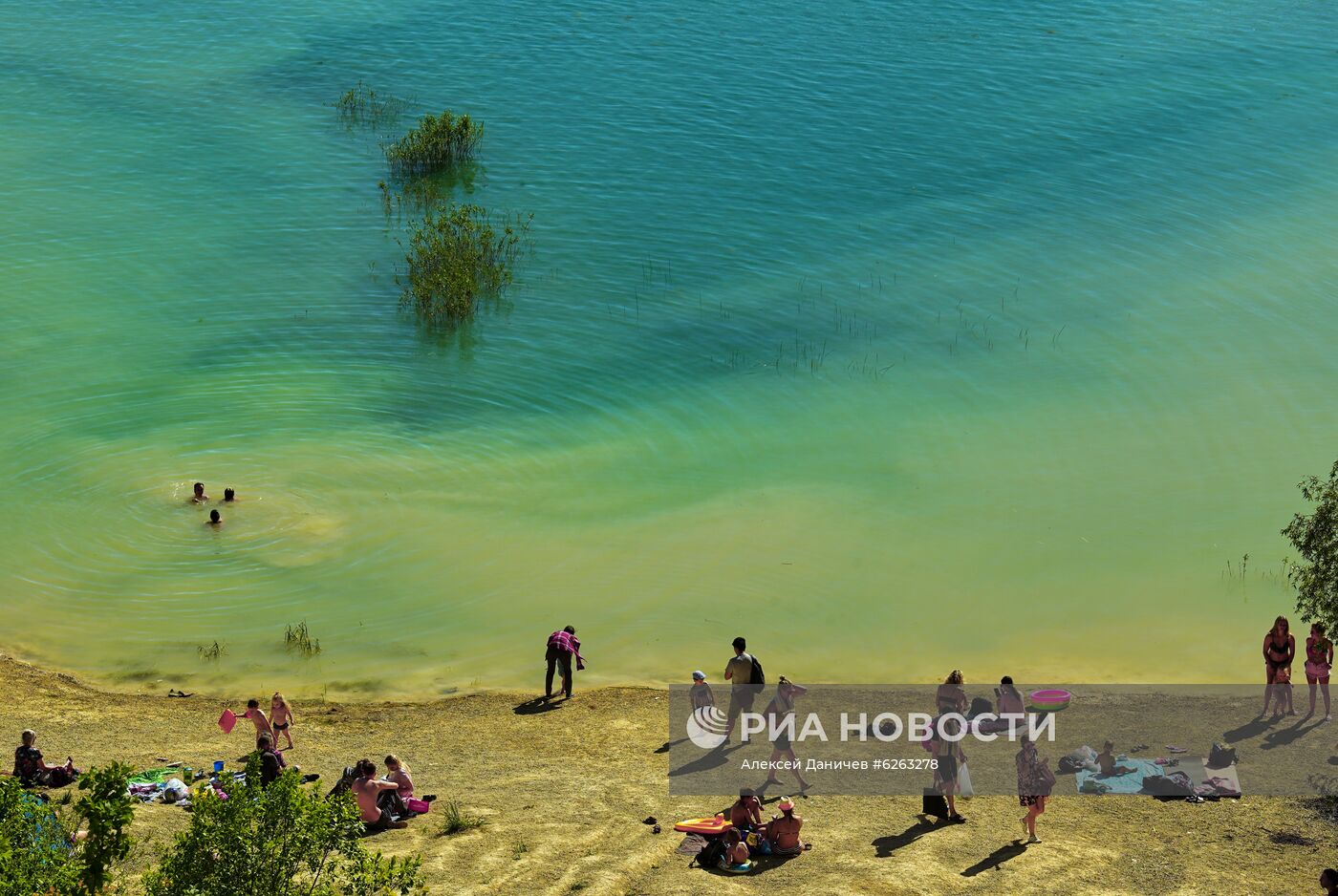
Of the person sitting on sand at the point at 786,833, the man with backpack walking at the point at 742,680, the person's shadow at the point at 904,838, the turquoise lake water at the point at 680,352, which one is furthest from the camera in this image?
the turquoise lake water at the point at 680,352

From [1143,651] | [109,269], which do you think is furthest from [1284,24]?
[109,269]

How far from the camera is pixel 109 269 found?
42.4 m

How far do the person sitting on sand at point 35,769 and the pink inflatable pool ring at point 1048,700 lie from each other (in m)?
16.0

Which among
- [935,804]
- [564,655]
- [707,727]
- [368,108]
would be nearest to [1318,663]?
[935,804]

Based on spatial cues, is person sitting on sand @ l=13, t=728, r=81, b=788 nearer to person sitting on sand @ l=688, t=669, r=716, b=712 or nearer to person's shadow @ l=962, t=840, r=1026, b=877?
person sitting on sand @ l=688, t=669, r=716, b=712

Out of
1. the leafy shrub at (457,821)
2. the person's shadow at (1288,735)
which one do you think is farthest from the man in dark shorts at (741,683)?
the person's shadow at (1288,735)

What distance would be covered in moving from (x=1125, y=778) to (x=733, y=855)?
6740mm

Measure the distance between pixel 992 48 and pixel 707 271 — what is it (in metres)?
23.8

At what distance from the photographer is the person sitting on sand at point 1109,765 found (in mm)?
21938

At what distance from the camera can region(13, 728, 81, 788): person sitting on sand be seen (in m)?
21.0

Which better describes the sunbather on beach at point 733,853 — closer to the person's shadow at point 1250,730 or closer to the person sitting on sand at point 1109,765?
the person sitting on sand at point 1109,765

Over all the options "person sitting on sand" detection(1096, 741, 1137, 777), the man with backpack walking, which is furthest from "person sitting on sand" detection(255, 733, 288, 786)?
"person sitting on sand" detection(1096, 741, 1137, 777)

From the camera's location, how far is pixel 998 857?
19.5 m

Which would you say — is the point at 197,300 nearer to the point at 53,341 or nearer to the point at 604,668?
the point at 53,341
